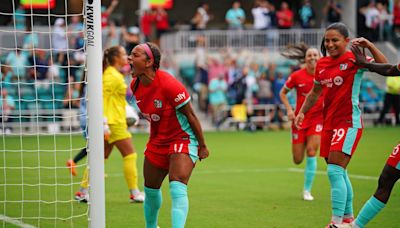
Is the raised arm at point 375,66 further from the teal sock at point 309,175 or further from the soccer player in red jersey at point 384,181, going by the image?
the teal sock at point 309,175

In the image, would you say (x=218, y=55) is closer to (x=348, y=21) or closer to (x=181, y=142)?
(x=348, y=21)

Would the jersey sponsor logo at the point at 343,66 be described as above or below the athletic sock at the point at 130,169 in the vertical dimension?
above

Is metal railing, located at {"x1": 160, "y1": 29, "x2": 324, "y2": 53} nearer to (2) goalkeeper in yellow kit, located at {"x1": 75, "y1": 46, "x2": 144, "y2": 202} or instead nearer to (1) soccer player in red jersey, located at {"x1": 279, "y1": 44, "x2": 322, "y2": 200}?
(1) soccer player in red jersey, located at {"x1": 279, "y1": 44, "x2": 322, "y2": 200}

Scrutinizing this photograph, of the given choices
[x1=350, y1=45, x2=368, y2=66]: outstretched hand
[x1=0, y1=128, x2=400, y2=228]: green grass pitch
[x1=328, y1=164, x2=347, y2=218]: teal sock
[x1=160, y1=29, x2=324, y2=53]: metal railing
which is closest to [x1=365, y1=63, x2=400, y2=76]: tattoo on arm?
[x1=350, y1=45, x2=368, y2=66]: outstretched hand

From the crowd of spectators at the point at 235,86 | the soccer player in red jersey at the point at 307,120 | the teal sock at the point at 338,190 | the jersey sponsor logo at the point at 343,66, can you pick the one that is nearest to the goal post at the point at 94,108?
the teal sock at the point at 338,190

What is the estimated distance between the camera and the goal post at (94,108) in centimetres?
764

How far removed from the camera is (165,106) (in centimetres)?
786

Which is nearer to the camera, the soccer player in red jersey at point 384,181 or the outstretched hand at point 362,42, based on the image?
the soccer player in red jersey at point 384,181

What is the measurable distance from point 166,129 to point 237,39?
2548cm

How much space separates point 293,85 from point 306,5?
2272 centimetres

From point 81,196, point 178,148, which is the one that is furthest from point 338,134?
point 81,196

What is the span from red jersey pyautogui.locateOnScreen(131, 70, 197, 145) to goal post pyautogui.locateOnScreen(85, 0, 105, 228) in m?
0.52

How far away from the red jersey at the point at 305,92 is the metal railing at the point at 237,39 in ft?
64.1

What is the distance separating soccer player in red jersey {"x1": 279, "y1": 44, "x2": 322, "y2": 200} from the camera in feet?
39.8
